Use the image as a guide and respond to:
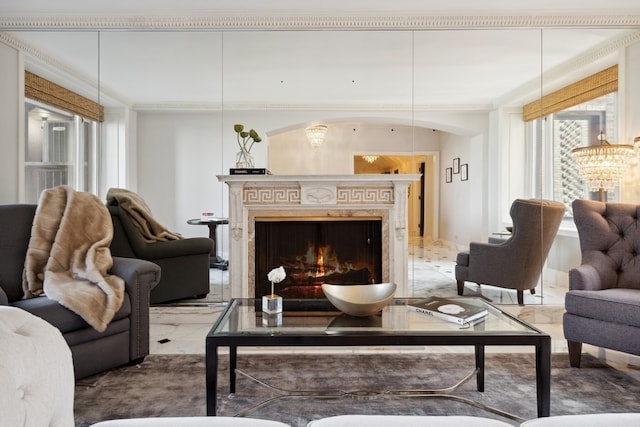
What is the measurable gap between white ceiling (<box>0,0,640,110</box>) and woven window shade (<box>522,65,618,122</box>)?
0.30 ft

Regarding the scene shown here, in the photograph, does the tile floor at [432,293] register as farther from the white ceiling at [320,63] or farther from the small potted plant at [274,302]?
the small potted plant at [274,302]

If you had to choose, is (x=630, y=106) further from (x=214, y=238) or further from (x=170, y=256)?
(x=170, y=256)

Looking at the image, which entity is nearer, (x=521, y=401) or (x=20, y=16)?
(x=521, y=401)

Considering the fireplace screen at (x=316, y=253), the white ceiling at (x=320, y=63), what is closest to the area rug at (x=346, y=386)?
the fireplace screen at (x=316, y=253)

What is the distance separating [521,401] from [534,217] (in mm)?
2135

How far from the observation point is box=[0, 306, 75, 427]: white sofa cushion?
751 millimetres

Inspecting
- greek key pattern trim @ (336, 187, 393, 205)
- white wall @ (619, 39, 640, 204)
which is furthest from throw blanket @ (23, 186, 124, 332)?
white wall @ (619, 39, 640, 204)

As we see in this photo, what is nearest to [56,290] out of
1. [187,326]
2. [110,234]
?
→ [110,234]

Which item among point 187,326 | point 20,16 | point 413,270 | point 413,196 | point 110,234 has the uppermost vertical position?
point 20,16

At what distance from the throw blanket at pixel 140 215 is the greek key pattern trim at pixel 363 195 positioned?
4.93 feet

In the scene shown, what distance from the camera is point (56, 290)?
2.24 m

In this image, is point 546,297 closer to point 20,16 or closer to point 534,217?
point 534,217

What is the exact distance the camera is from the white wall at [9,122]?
12.0 ft

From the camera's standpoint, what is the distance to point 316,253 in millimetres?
4047
